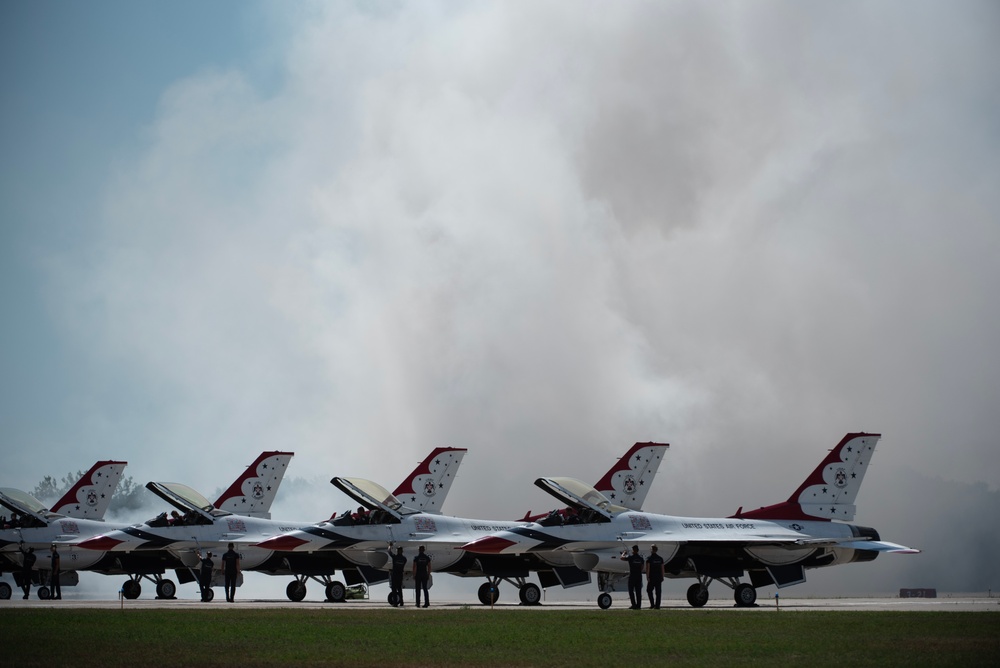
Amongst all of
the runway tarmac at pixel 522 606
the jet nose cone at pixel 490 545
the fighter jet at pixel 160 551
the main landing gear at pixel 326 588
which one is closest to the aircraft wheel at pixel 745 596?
the runway tarmac at pixel 522 606

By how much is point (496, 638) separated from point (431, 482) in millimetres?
24812

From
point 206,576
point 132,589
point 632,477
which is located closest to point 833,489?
point 632,477

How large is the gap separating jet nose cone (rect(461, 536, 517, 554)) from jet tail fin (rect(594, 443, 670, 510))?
9.43 metres

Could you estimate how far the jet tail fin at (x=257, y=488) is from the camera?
52406 millimetres

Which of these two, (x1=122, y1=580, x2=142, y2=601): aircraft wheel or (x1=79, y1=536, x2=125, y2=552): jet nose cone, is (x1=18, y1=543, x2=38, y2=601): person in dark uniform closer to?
(x1=79, y1=536, x2=125, y2=552): jet nose cone

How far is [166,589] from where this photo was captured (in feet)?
165

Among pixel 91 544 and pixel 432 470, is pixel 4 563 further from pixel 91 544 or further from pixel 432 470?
pixel 432 470

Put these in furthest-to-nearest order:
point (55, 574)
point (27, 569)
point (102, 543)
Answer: point (102, 543) → point (55, 574) → point (27, 569)

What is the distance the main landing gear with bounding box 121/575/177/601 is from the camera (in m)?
49.1

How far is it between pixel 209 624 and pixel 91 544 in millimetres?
20599

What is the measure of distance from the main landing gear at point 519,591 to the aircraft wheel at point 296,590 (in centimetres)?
796

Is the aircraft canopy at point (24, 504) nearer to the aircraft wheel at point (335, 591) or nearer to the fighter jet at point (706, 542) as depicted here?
the aircraft wheel at point (335, 591)

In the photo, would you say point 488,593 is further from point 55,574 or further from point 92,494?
point 92,494

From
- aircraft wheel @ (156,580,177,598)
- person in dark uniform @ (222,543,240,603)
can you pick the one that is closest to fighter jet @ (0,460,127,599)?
aircraft wheel @ (156,580,177,598)
